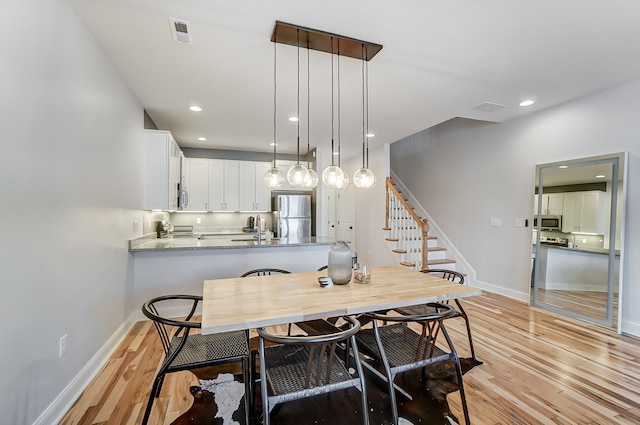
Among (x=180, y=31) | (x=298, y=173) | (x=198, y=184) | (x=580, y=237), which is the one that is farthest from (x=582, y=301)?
(x=198, y=184)

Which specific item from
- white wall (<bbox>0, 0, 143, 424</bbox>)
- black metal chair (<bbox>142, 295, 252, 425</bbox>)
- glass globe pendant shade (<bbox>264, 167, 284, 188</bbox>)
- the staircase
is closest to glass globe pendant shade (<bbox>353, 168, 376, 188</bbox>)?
glass globe pendant shade (<bbox>264, 167, 284, 188</bbox>)

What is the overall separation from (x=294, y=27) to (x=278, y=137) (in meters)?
3.17

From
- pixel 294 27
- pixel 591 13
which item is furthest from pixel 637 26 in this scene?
pixel 294 27

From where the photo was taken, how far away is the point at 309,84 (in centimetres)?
318

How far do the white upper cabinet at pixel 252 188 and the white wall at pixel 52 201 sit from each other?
11.2 ft

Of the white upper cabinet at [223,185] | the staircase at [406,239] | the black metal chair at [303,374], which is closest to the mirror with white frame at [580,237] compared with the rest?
the staircase at [406,239]

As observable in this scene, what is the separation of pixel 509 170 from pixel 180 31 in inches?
177

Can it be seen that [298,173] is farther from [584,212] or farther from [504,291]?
[504,291]

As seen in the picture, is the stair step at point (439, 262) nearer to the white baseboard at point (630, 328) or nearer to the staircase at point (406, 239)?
the staircase at point (406, 239)

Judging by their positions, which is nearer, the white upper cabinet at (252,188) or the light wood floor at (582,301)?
the light wood floor at (582,301)

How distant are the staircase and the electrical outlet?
4.36 metres

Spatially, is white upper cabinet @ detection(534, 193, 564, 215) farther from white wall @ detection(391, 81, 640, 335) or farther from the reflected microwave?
white wall @ detection(391, 81, 640, 335)

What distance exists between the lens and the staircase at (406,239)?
5086 mm

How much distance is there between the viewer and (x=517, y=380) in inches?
88.9
